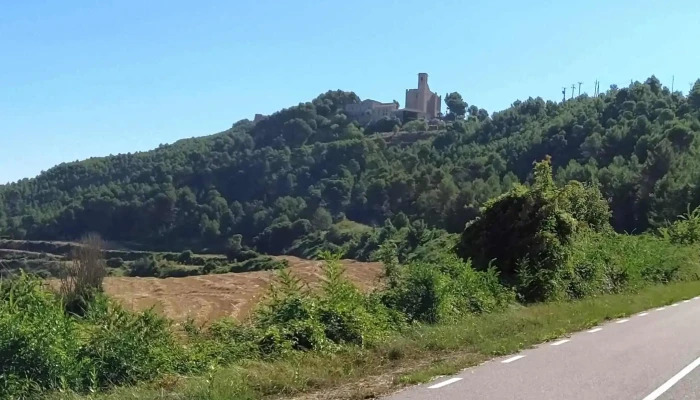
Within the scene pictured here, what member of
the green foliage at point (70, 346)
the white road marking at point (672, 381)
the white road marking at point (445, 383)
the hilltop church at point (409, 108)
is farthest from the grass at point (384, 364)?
the hilltop church at point (409, 108)

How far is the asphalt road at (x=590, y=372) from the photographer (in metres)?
8.24

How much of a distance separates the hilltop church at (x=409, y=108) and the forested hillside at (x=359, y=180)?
1501 inches

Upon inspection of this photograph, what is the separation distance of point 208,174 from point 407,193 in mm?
30400

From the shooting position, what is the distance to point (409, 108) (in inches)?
6683

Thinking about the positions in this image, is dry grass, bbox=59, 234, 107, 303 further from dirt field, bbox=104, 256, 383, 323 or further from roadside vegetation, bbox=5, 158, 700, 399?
dirt field, bbox=104, 256, 383, 323

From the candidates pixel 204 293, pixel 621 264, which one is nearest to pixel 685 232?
pixel 621 264

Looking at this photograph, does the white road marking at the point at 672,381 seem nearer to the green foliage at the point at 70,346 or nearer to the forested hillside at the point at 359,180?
the green foliage at the point at 70,346

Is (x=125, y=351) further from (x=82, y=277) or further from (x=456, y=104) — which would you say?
(x=456, y=104)

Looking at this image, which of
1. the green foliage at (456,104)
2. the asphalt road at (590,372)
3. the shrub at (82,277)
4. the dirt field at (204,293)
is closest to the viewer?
the asphalt road at (590,372)

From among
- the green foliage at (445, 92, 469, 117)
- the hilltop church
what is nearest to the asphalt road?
the hilltop church

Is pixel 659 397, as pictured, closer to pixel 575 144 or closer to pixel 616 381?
pixel 616 381

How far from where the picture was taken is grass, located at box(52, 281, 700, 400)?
813 cm

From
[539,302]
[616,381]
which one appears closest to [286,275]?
[616,381]

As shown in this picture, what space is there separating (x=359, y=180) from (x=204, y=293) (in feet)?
223
